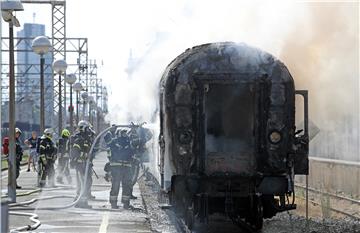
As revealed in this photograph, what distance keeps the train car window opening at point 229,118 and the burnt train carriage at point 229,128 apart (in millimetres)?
17

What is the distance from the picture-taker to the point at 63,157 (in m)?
24.1

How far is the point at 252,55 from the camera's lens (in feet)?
39.1

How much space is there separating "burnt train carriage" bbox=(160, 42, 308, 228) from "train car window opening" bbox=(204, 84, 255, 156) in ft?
0.06

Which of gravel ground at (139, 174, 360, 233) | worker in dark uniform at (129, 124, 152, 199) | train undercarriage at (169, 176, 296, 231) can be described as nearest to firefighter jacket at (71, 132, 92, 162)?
worker in dark uniform at (129, 124, 152, 199)

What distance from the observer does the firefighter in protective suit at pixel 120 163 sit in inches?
626

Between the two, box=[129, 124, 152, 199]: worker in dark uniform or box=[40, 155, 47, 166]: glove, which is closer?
box=[129, 124, 152, 199]: worker in dark uniform

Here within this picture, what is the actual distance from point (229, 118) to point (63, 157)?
12.9 meters

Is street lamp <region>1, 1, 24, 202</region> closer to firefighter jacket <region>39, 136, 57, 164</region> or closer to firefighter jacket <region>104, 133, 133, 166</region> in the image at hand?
firefighter jacket <region>104, 133, 133, 166</region>

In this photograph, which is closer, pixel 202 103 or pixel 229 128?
pixel 202 103

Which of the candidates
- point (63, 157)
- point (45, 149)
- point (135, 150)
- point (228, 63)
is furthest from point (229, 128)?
point (63, 157)

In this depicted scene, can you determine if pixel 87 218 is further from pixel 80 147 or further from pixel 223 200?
pixel 80 147

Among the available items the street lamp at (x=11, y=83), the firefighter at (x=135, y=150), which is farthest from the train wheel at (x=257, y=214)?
the street lamp at (x=11, y=83)

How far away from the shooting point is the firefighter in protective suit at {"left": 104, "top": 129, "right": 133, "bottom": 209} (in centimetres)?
1590

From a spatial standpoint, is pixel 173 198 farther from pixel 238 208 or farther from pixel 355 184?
pixel 355 184
